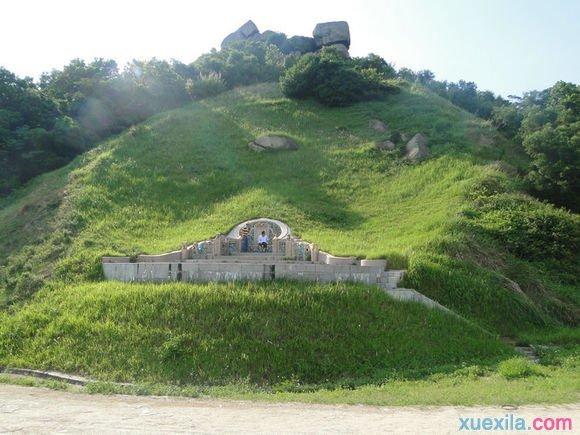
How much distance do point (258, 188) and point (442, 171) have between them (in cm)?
896

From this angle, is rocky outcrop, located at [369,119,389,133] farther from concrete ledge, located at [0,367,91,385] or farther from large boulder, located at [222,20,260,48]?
large boulder, located at [222,20,260,48]

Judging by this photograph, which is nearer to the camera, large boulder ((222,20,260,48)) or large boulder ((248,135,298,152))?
large boulder ((248,135,298,152))

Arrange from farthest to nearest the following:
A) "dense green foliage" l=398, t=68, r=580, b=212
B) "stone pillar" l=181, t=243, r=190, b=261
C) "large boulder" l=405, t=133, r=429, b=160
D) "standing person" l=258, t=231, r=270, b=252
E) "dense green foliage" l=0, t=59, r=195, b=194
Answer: "dense green foliage" l=0, t=59, r=195, b=194 < "large boulder" l=405, t=133, r=429, b=160 < "dense green foliage" l=398, t=68, r=580, b=212 < "standing person" l=258, t=231, r=270, b=252 < "stone pillar" l=181, t=243, r=190, b=261

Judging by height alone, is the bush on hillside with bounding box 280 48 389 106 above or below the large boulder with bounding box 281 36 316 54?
below

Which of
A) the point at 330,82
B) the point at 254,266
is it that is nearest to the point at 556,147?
the point at 254,266

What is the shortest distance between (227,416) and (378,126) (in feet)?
96.8

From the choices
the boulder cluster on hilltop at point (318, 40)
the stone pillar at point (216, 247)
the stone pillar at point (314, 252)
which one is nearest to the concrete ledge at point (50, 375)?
the stone pillar at point (216, 247)

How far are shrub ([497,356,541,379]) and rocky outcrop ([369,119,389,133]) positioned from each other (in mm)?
24714

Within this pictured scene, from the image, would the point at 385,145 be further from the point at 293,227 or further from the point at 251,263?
the point at 251,263

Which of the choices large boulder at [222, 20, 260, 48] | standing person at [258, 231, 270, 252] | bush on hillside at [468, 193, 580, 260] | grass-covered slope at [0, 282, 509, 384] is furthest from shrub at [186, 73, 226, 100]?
grass-covered slope at [0, 282, 509, 384]

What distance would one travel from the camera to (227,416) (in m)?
8.99

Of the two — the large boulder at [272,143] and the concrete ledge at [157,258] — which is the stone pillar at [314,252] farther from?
the large boulder at [272,143]

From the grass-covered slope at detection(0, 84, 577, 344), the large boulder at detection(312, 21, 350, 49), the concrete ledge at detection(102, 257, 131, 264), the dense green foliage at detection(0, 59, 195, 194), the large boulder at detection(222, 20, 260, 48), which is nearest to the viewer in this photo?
the grass-covered slope at detection(0, 84, 577, 344)

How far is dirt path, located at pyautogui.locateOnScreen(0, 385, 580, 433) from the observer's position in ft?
26.8
